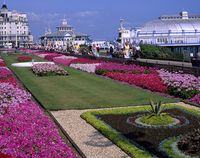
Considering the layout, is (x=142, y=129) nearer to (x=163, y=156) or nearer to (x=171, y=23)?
(x=163, y=156)

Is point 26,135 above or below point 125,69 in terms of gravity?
above

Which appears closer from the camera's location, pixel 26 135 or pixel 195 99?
pixel 26 135

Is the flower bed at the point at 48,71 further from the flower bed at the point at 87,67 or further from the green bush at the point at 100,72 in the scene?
the flower bed at the point at 87,67

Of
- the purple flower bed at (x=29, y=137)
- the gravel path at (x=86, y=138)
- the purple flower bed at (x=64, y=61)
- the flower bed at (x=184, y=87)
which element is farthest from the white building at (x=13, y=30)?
the purple flower bed at (x=29, y=137)

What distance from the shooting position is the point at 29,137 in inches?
328

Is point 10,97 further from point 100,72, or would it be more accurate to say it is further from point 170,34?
point 170,34

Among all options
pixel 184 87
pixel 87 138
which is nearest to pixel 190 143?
pixel 87 138

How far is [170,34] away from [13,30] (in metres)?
106

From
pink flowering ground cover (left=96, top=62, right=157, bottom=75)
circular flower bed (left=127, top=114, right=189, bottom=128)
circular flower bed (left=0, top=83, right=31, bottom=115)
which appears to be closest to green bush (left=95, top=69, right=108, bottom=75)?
pink flowering ground cover (left=96, top=62, right=157, bottom=75)

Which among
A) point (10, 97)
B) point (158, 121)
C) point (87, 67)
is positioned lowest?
point (87, 67)

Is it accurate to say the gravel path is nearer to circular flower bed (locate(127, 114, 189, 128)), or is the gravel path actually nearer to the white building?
circular flower bed (locate(127, 114, 189, 128))

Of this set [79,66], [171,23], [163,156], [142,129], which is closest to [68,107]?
[142,129]

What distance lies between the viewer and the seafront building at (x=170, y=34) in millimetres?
75188

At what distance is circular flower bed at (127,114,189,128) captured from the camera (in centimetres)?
1082
